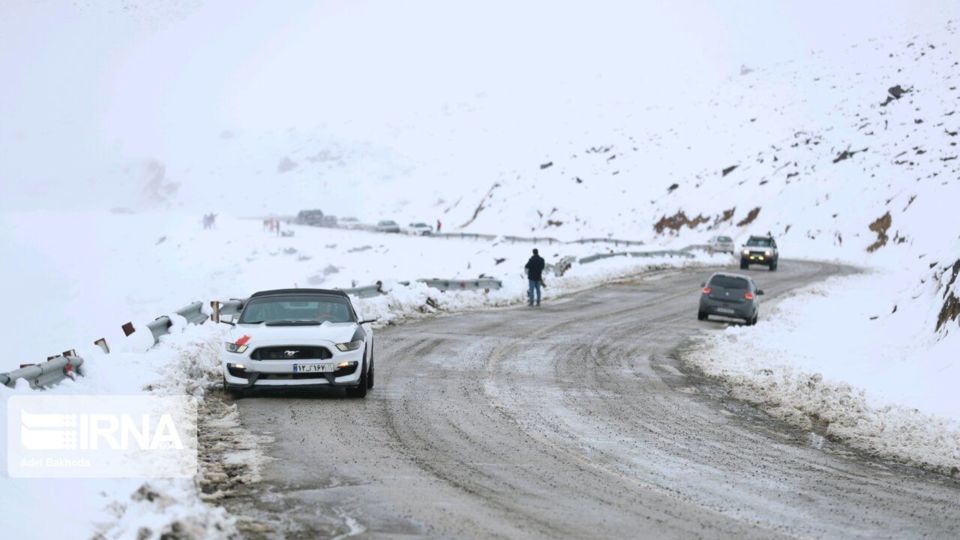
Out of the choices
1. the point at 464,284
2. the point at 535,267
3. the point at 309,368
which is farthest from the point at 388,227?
the point at 309,368

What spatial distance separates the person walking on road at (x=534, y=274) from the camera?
31.5 meters

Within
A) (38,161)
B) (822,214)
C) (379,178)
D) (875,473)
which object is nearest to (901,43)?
(822,214)

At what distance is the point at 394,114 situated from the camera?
13550cm

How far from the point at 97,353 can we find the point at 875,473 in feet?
30.7

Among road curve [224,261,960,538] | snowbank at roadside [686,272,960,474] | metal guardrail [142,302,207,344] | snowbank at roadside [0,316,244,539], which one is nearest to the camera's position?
snowbank at roadside [0,316,244,539]

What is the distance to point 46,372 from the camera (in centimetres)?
1120

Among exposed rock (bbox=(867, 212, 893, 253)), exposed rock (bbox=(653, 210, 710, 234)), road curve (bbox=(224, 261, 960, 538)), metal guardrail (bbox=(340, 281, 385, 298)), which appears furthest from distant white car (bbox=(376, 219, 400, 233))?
road curve (bbox=(224, 261, 960, 538))

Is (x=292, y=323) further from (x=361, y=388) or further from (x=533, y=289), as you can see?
(x=533, y=289)

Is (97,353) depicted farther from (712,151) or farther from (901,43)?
(901,43)

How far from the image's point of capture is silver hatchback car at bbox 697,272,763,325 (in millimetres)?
28203

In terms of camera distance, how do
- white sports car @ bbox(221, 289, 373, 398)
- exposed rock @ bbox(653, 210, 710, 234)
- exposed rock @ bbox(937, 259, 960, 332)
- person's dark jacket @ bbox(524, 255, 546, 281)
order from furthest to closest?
exposed rock @ bbox(653, 210, 710, 234), person's dark jacket @ bbox(524, 255, 546, 281), exposed rock @ bbox(937, 259, 960, 332), white sports car @ bbox(221, 289, 373, 398)

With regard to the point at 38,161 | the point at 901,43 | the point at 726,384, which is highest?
the point at 901,43

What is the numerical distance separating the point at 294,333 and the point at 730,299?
17.1 metres

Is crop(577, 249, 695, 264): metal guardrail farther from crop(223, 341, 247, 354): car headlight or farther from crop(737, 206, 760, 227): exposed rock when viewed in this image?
crop(223, 341, 247, 354): car headlight
